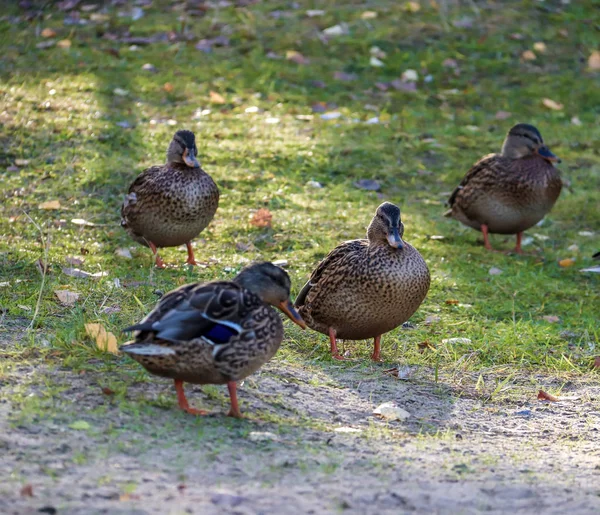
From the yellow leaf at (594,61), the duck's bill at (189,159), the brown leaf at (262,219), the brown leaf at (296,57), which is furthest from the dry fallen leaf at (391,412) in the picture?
the yellow leaf at (594,61)

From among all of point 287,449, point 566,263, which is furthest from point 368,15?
point 287,449

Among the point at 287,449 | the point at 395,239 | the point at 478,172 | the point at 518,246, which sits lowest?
the point at 518,246

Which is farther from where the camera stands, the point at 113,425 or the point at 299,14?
the point at 299,14

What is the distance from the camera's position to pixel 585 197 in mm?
8633

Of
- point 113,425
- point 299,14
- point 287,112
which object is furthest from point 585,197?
point 113,425

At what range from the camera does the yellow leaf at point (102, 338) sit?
15.1 ft

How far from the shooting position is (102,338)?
182 inches

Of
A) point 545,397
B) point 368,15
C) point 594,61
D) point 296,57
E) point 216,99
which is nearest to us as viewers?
point 545,397

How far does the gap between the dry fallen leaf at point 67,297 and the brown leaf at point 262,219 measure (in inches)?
85.0

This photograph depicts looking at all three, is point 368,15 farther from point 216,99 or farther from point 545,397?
point 545,397

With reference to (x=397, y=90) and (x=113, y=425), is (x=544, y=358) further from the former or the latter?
(x=397, y=90)

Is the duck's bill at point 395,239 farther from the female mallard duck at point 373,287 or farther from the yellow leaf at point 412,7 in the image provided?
the yellow leaf at point 412,7

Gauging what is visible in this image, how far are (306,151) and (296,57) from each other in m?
2.52

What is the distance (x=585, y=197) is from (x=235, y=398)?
541cm
